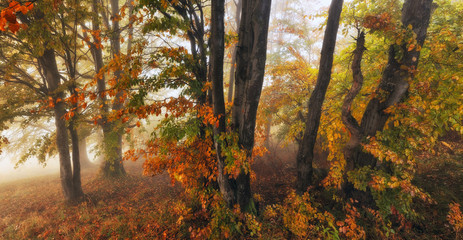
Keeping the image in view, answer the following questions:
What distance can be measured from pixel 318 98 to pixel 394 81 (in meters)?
1.78

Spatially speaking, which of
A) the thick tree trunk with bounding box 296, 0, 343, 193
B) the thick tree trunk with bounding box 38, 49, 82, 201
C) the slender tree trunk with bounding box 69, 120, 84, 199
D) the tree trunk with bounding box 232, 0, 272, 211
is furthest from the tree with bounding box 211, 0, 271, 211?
the thick tree trunk with bounding box 38, 49, 82, 201

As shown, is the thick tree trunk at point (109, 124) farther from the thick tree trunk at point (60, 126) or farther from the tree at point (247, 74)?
the tree at point (247, 74)

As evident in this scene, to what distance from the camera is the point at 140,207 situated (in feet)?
22.5

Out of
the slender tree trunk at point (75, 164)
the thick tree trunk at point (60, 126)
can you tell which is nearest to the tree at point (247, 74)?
the slender tree trunk at point (75, 164)

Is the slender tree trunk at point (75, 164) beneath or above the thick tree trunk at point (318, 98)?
beneath

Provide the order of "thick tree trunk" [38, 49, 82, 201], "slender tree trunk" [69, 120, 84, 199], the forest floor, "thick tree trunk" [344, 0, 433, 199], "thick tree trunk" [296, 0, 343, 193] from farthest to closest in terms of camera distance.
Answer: "slender tree trunk" [69, 120, 84, 199]
"thick tree trunk" [38, 49, 82, 201]
the forest floor
"thick tree trunk" [296, 0, 343, 193]
"thick tree trunk" [344, 0, 433, 199]

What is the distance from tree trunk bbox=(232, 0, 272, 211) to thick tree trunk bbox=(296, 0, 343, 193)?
222 centimetres

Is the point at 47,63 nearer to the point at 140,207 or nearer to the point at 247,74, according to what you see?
the point at 140,207

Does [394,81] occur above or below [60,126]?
above

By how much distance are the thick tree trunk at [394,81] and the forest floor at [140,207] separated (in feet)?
6.53

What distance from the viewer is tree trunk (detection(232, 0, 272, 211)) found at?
334 cm

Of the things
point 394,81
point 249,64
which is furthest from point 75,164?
point 394,81

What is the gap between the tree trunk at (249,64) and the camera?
334cm

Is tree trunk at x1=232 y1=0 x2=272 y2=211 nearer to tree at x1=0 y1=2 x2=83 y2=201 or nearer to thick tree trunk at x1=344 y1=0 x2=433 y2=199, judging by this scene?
thick tree trunk at x1=344 y1=0 x2=433 y2=199
